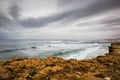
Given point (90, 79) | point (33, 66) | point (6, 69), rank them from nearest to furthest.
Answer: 1. point (90, 79)
2. point (6, 69)
3. point (33, 66)

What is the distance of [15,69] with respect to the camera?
5598 millimetres

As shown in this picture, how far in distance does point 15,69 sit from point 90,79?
126 inches

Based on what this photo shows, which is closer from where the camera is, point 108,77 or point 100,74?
point 108,77

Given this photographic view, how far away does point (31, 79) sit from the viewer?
183 inches

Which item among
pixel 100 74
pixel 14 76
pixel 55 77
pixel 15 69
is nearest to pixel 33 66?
pixel 15 69

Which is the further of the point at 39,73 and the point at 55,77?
the point at 39,73

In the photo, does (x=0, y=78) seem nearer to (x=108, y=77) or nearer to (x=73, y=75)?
(x=73, y=75)

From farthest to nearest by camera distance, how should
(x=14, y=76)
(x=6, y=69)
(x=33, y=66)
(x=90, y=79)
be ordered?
(x=33, y=66) < (x=6, y=69) < (x=14, y=76) < (x=90, y=79)

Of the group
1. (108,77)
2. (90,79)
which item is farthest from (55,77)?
(108,77)

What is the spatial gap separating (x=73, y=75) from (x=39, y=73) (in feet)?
4.41

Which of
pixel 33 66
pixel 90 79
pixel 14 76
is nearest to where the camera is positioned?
pixel 90 79

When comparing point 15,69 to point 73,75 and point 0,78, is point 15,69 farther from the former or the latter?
point 73,75

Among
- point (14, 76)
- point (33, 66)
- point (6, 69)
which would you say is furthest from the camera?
point (33, 66)

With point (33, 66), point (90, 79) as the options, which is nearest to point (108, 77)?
point (90, 79)
